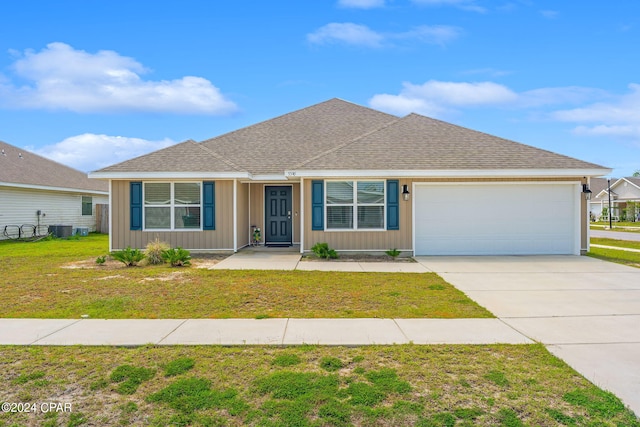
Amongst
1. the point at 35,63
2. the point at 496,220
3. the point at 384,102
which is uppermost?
the point at 384,102

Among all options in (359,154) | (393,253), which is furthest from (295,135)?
(393,253)

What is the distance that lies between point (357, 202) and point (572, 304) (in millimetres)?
6881

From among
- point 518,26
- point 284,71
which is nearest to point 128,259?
point 284,71

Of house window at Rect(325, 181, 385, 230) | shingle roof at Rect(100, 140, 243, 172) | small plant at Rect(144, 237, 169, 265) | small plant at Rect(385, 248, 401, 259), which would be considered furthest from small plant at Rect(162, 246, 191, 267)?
small plant at Rect(385, 248, 401, 259)

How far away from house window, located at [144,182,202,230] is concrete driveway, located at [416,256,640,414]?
753 cm

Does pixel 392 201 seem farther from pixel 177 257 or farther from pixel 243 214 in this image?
pixel 177 257

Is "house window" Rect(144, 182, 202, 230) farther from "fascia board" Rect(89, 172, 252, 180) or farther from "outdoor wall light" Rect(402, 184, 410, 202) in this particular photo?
"outdoor wall light" Rect(402, 184, 410, 202)

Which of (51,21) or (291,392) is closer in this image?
(291,392)

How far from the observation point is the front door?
15125 mm

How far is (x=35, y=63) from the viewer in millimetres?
14836

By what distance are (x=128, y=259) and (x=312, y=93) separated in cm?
1533

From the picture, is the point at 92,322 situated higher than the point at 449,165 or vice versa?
the point at 449,165

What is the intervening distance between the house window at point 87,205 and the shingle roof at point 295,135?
38.8ft

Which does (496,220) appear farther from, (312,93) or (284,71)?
(312,93)
